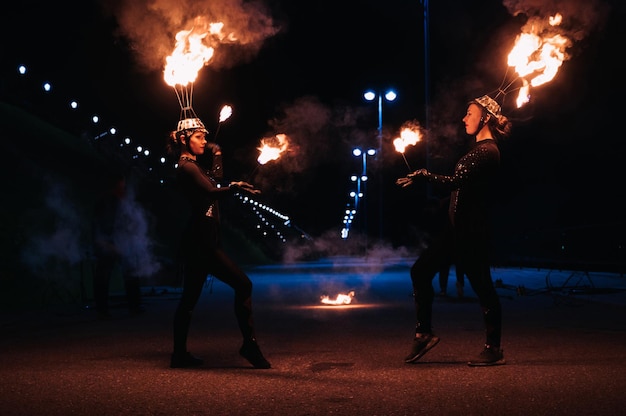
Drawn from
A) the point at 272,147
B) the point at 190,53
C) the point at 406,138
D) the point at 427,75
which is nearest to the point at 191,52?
the point at 190,53

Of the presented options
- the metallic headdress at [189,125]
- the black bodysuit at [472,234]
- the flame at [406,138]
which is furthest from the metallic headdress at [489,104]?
the metallic headdress at [189,125]

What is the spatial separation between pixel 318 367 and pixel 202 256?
1494mm

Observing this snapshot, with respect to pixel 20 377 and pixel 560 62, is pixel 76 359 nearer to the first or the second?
pixel 20 377

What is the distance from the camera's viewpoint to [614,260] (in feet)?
74.9

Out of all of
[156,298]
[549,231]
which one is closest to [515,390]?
[156,298]

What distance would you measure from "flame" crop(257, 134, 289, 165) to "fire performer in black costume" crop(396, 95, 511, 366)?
177 centimetres

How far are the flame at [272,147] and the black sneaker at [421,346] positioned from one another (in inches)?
100

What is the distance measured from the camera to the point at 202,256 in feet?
23.8

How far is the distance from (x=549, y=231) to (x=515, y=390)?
2373 cm

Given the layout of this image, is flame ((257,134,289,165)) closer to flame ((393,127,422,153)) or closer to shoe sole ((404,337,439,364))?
flame ((393,127,422,153))

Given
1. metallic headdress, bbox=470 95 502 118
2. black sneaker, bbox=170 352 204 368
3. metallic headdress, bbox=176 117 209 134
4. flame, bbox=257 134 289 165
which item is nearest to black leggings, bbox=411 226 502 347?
metallic headdress, bbox=470 95 502 118

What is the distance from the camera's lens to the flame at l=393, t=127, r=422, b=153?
9453mm

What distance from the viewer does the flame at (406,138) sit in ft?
31.0

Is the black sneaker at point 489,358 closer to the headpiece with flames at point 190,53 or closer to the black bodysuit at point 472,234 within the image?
the black bodysuit at point 472,234
